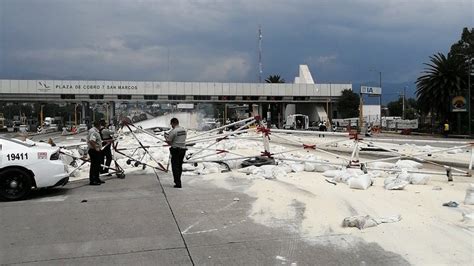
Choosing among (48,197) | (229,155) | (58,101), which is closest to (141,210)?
(48,197)

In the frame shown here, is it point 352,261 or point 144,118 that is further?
point 144,118

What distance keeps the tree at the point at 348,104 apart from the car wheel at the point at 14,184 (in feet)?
289

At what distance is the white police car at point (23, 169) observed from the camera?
31.2 ft

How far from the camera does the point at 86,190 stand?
1078 centimetres

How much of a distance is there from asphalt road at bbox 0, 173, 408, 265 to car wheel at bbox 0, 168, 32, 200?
252mm

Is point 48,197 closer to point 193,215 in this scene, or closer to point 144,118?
point 193,215

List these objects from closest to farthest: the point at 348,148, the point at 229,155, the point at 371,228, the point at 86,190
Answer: the point at 371,228
the point at 86,190
the point at 229,155
the point at 348,148

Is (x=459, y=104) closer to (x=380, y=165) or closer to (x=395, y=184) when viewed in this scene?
(x=380, y=165)

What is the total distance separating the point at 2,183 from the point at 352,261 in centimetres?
707

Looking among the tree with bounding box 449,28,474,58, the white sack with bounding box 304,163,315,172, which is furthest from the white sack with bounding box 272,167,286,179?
the tree with bounding box 449,28,474,58

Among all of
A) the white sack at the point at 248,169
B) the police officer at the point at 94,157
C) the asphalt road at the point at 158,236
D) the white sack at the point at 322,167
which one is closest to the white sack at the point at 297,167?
the white sack at the point at 322,167

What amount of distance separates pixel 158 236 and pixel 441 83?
52235 mm

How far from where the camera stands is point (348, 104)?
93.9 meters

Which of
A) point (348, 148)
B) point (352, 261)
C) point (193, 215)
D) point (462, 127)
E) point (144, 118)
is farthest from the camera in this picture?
point (462, 127)
